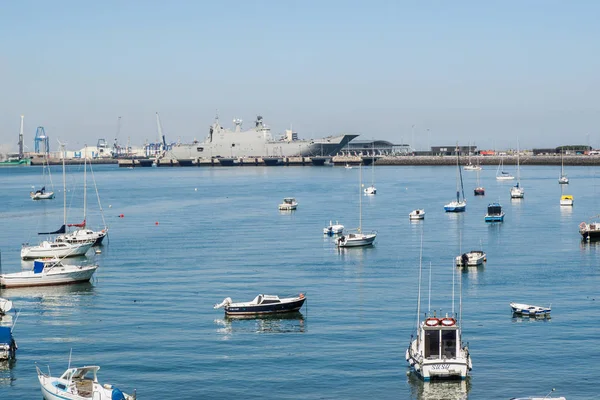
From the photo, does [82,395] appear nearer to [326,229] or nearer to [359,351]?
[359,351]

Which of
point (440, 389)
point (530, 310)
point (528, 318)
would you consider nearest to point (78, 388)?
point (440, 389)

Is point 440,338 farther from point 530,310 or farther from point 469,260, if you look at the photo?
point 469,260

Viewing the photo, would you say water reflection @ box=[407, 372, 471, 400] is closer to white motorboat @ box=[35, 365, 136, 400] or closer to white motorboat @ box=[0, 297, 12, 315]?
white motorboat @ box=[35, 365, 136, 400]

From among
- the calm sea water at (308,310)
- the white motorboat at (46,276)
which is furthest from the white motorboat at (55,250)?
the white motorboat at (46,276)

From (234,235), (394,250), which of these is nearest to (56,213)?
(234,235)

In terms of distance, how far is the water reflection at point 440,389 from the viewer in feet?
78.5

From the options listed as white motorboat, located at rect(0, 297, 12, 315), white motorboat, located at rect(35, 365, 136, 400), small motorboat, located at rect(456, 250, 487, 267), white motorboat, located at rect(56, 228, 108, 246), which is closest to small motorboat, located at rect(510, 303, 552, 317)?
small motorboat, located at rect(456, 250, 487, 267)

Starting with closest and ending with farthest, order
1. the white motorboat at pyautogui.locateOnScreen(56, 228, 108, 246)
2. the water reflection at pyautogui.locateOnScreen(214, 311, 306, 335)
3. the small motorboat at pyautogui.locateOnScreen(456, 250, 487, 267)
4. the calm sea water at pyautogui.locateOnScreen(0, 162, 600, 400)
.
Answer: the calm sea water at pyautogui.locateOnScreen(0, 162, 600, 400), the water reflection at pyautogui.locateOnScreen(214, 311, 306, 335), the small motorboat at pyautogui.locateOnScreen(456, 250, 487, 267), the white motorboat at pyautogui.locateOnScreen(56, 228, 108, 246)

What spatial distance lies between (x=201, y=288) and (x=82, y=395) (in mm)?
17479

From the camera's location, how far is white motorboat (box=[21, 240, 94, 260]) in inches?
1957

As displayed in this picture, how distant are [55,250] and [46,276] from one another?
10.3 meters

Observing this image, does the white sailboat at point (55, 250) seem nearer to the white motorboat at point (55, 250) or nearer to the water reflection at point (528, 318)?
the white motorboat at point (55, 250)

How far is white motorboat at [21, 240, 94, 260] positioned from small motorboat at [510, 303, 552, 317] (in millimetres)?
27091

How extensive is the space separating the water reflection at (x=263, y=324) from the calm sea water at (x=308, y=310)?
11cm
